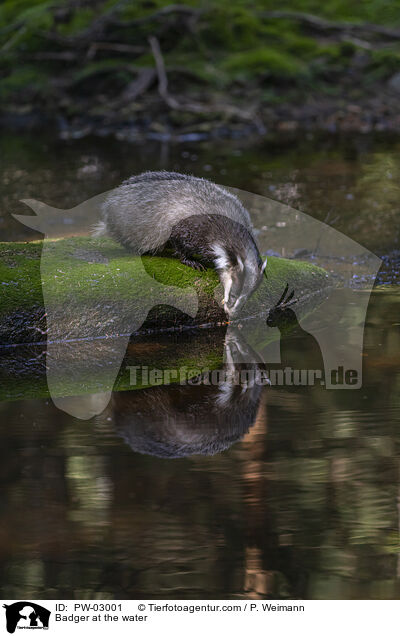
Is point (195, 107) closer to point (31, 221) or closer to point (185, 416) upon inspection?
point (31, 221)

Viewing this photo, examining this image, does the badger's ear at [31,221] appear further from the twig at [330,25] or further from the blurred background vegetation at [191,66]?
the twig at [330,25]

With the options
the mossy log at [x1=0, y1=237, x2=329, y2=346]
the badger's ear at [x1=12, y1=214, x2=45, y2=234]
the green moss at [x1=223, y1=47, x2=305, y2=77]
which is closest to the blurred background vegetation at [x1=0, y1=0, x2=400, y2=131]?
the green moss at [x1=223, y1=47, x2=305, y2=77]

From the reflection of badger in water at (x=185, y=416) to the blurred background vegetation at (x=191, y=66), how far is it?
1533cm

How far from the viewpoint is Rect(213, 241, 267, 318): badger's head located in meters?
7.17

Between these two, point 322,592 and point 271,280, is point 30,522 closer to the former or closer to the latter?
point 322,592

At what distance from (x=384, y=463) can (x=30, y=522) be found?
1973 mm

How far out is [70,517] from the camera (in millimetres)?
4332

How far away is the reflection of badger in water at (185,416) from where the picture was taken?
509 centimetres

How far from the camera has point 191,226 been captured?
290 inches

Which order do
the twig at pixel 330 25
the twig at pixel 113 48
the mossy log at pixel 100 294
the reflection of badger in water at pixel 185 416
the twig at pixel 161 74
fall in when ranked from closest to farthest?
1. the reflection of badger in water at pixel 185 416
2. the mossy log at pixel 100 294
3. the twig at pixel 161 74
4. the twig at pixel 113 48
5. the twig at pixel 330 25

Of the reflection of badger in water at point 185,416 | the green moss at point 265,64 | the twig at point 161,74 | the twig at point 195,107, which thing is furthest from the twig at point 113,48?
the reflection of badger in water at point 185,416

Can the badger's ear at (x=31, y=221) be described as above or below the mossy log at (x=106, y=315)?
below
